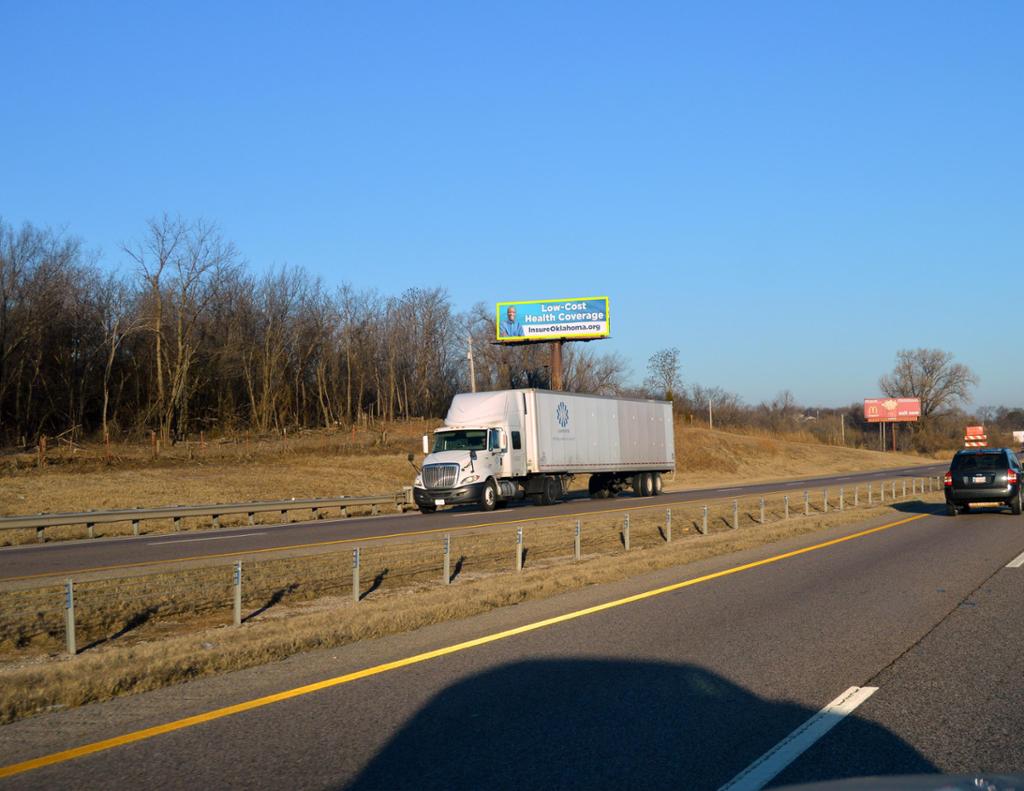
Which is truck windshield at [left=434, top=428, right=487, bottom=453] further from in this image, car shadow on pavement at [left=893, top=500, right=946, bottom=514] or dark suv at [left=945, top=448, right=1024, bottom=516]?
dark suv at [left=945, top=448, right=1024, bottom=516]

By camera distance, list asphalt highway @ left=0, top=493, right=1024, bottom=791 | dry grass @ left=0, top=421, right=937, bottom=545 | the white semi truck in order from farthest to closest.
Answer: the white semi truck → dry grass @ left=0, top=421, right=937, bottom=545 → asphalt highway @ left=0, top=493, right=1024, bottom=791

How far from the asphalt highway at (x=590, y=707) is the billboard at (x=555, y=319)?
56654 mm

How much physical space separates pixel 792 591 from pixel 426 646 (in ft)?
20.1

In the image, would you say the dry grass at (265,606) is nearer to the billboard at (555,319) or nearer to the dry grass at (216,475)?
the dry grass at (216,475)

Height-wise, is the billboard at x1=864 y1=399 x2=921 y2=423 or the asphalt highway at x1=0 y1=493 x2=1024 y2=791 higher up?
the billboard at x1=864 y1=399 x2=921 y2=423

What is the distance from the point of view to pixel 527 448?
3875cm

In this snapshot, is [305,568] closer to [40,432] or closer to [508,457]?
[508,457]

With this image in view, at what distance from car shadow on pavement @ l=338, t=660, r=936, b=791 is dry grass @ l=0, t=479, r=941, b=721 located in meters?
3.02

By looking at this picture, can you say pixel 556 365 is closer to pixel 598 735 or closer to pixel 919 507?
pixel 919 507

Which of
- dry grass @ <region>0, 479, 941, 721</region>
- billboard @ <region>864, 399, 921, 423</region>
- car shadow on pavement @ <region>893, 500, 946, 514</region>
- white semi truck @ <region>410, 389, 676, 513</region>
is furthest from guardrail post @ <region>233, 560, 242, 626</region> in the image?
billboard @ <region>864, 399, 921, 423</region>

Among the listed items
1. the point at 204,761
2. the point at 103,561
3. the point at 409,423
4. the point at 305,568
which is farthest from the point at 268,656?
the point at 409,423

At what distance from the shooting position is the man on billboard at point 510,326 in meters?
70.2

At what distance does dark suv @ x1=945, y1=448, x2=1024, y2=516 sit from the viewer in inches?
1152

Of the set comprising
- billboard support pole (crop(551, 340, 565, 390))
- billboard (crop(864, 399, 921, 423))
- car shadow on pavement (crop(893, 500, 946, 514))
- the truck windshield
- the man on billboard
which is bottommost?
car shadow on pavement (crop(893, 500, 946, 514))
